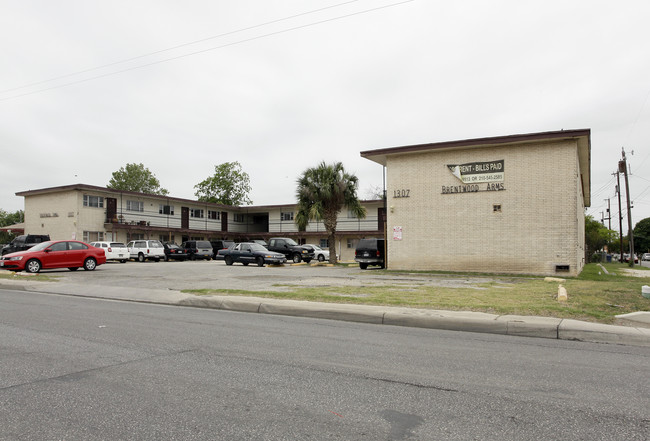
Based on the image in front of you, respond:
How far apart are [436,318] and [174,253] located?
107ft

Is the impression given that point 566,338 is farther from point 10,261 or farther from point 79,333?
point 10,261

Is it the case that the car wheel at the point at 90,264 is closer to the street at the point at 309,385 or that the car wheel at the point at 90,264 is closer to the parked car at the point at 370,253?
the parked car at the point at 370,253

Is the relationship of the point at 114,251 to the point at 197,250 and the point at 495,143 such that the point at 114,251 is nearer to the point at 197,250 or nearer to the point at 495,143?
the point at 197,250

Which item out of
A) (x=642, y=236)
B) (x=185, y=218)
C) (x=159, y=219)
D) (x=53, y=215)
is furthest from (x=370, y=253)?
(x=642, y=236)

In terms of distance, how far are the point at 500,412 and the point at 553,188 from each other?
61.4 feet

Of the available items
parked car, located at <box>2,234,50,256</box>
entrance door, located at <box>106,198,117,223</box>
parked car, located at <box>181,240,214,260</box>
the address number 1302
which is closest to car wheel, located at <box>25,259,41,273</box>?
parked car, located at <box>2,234,50,256</box>

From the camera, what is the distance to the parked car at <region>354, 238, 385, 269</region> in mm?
25906

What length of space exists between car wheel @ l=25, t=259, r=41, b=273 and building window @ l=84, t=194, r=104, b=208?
20494mm

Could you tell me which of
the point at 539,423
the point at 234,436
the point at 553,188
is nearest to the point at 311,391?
the point at 234,436

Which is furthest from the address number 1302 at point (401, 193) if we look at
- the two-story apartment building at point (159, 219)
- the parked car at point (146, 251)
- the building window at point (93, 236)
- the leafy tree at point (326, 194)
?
the building window at point (93, 236)

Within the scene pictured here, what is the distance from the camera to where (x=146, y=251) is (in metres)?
36.1

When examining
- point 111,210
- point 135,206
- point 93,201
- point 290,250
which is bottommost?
point 290,250

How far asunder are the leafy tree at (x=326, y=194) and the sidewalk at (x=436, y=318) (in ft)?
63.6

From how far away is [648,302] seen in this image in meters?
10.1
